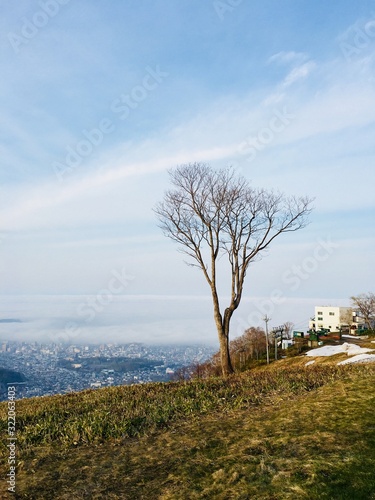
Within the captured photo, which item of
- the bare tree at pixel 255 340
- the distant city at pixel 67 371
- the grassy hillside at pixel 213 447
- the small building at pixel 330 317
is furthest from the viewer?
the small building at pixel 330 317

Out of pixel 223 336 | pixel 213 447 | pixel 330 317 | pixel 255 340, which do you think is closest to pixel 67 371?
pixel 255 340

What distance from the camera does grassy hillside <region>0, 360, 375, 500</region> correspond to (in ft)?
14.5

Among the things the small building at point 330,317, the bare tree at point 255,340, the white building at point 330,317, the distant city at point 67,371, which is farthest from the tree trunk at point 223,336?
the white building at point 330,317

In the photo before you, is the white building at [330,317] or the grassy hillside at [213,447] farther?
the white building at [330,317]

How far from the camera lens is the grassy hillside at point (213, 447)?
174 inches

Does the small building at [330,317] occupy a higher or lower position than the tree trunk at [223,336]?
lower

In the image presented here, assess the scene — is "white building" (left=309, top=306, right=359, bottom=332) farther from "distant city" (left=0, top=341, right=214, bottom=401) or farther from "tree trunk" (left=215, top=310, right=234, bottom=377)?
"tree trunk" (left=215, top=310, right=234, bottom=377)

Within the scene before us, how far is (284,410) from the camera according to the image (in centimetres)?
776

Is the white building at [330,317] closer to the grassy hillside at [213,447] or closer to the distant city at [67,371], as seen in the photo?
the distant city at [67,371]

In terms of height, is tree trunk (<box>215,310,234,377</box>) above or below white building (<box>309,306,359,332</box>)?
above

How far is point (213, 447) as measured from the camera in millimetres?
5883

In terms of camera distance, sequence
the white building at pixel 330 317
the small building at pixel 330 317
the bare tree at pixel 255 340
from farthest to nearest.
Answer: the white building at pixel 330 317
the small building at pixel 330 317
the bare tree at pixel 255 340

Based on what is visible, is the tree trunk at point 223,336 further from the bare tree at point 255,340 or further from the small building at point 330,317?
the small building at point 330,317

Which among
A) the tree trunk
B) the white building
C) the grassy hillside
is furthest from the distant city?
the white building
